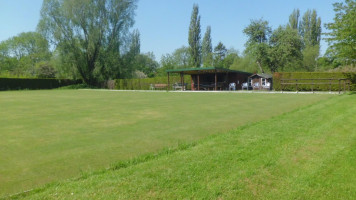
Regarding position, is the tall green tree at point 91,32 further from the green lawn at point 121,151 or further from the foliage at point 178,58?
the foliage at point 178,58

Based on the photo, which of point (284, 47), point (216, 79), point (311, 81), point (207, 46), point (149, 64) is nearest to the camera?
point (311, 81)

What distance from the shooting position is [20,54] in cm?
6016

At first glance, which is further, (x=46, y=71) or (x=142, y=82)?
(x=46, y=71)

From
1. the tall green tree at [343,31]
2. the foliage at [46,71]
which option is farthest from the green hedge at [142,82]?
the tall green tree at [343,31]

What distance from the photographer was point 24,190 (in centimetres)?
221

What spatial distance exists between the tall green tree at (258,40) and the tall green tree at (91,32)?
17.5 metres

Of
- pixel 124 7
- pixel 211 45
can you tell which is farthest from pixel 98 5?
pixel 211 45

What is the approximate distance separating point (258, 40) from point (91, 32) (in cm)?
2376

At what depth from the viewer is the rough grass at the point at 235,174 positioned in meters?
2.11

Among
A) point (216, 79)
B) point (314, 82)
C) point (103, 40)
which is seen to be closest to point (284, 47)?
point (216, 79)

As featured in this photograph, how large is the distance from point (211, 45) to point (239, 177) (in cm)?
5307

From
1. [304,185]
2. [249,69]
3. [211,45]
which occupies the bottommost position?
[304,185]

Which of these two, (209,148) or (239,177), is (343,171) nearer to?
(239,177)

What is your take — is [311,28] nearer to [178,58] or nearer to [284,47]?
[284,47]
